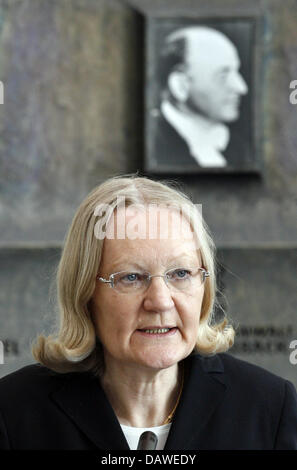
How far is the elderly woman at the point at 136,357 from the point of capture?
1.61 m

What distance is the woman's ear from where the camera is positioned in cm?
462

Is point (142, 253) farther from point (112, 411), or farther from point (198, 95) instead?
point (198, 95)

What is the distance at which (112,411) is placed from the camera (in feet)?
5.49

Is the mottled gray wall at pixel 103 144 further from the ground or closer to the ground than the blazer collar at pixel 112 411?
further from the ground

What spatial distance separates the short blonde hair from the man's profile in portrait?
2884mm

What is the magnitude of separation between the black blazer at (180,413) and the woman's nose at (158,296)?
267mm

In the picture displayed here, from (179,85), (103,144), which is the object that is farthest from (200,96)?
(103,144)

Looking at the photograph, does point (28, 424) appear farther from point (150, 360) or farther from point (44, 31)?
point (44, 31)

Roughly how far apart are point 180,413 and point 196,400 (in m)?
0.05

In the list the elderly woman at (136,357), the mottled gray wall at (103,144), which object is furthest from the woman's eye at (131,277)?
the mottled gray wall at (103,144)

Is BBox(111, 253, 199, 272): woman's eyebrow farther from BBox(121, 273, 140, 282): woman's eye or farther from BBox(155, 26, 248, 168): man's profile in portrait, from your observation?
BBox(155, 26, 248, 168): man's profile in portrait

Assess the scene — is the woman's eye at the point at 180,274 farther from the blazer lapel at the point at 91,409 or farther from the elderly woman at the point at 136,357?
the blazer lapel at the point at 91,409

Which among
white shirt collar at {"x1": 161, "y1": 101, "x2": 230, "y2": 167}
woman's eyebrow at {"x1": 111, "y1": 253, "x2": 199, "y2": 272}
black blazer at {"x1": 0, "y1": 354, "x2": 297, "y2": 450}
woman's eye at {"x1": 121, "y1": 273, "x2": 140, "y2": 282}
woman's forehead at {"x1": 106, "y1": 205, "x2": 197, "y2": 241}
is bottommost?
black blazer at {"x1": 0, "y1": 354, "x2": 297, "y2": 450}

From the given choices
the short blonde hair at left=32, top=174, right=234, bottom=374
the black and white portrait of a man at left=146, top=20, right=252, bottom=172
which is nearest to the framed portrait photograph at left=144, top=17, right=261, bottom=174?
the black and white portrait of a man at left=146, top=20, right=252, bottom=172
